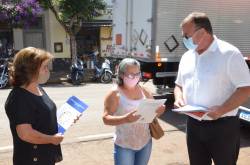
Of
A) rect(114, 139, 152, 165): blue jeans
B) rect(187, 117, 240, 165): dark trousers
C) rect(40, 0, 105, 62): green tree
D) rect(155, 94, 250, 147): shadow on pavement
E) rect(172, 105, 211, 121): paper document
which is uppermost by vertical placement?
rect(40, 0, 105, 62): green tree

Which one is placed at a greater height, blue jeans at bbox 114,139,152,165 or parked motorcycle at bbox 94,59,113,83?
blue jeans at bbox 114,139,152,165

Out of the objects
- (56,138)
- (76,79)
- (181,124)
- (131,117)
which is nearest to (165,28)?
(181,124)

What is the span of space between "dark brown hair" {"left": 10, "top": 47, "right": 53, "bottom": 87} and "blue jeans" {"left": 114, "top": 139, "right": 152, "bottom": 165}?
1085 mm

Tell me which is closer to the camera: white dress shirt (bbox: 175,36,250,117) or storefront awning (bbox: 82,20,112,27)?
white dress shirt (bbox: 175,36,250,117)

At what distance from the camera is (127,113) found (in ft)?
10.8

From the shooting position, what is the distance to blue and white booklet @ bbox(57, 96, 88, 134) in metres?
3.03

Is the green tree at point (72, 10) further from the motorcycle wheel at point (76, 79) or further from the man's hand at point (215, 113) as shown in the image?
the man's hand at point (215, 113)

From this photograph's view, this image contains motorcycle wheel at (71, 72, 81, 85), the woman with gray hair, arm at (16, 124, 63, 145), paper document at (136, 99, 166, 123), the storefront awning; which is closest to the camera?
arm at (16, 124, 63, 145)

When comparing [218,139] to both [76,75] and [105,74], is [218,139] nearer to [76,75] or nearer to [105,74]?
[76,75]

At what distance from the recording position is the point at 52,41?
2072 centimetres

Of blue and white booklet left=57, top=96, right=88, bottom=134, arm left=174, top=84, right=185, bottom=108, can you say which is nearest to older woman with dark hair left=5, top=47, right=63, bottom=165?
blue and white booklet left=57, top=96, right=88, bottom=134

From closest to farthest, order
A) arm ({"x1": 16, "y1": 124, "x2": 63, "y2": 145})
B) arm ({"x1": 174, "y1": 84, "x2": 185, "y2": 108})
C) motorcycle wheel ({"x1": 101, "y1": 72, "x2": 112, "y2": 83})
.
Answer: arm ({"x1": 16, "y1": 124, "x2": 63, "y2": 145}) → arm ({"x1": 174, "y1": 84, "x2": 185, "y2": 108}) → motorcycle wheel ({"x1": 101, "y1": 72, "x2": 112, "y2": 83})

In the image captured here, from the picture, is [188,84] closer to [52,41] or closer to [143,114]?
[143,114]

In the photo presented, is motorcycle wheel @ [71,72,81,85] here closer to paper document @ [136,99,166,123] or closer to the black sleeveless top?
paper document @ [136,99,166,123]
